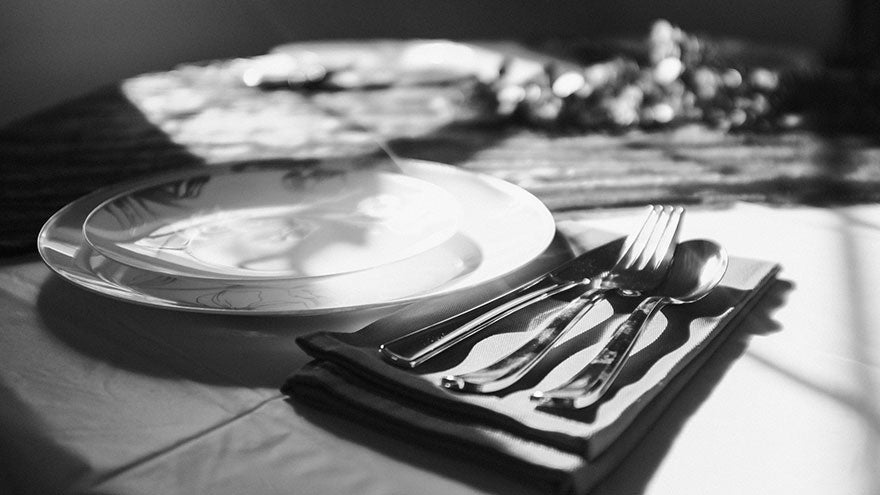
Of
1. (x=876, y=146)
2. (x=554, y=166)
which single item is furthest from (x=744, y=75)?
(x=554, y=166)

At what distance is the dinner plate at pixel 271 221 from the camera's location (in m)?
0.61

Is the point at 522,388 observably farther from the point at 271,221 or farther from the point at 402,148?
the point at 402,148

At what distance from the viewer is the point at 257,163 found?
0.81 metres

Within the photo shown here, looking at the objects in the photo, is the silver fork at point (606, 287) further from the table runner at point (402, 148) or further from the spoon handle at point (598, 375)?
the table runner at point (402, 148)

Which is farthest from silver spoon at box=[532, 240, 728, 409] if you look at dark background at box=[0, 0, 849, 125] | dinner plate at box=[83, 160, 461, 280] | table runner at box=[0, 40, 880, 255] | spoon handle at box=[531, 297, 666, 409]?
dark background at box=[0, 0, 849, 125]

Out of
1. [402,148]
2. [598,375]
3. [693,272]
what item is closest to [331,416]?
[598,375]

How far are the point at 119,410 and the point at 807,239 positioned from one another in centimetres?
58

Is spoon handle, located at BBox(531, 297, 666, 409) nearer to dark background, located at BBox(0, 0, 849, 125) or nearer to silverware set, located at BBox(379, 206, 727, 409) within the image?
silverware set, located at BBox(379, 206, 727, 409)

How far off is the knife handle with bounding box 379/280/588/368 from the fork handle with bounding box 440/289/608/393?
0.03m

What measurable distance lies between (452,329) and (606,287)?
0.39ft

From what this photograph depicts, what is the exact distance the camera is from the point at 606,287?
0.55m

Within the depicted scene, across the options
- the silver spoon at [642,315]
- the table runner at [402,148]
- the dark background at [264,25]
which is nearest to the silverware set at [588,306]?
the silver spoon at [642,315]

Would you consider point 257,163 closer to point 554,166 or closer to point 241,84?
point 554,166

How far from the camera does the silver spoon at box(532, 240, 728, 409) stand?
1.32 ft
